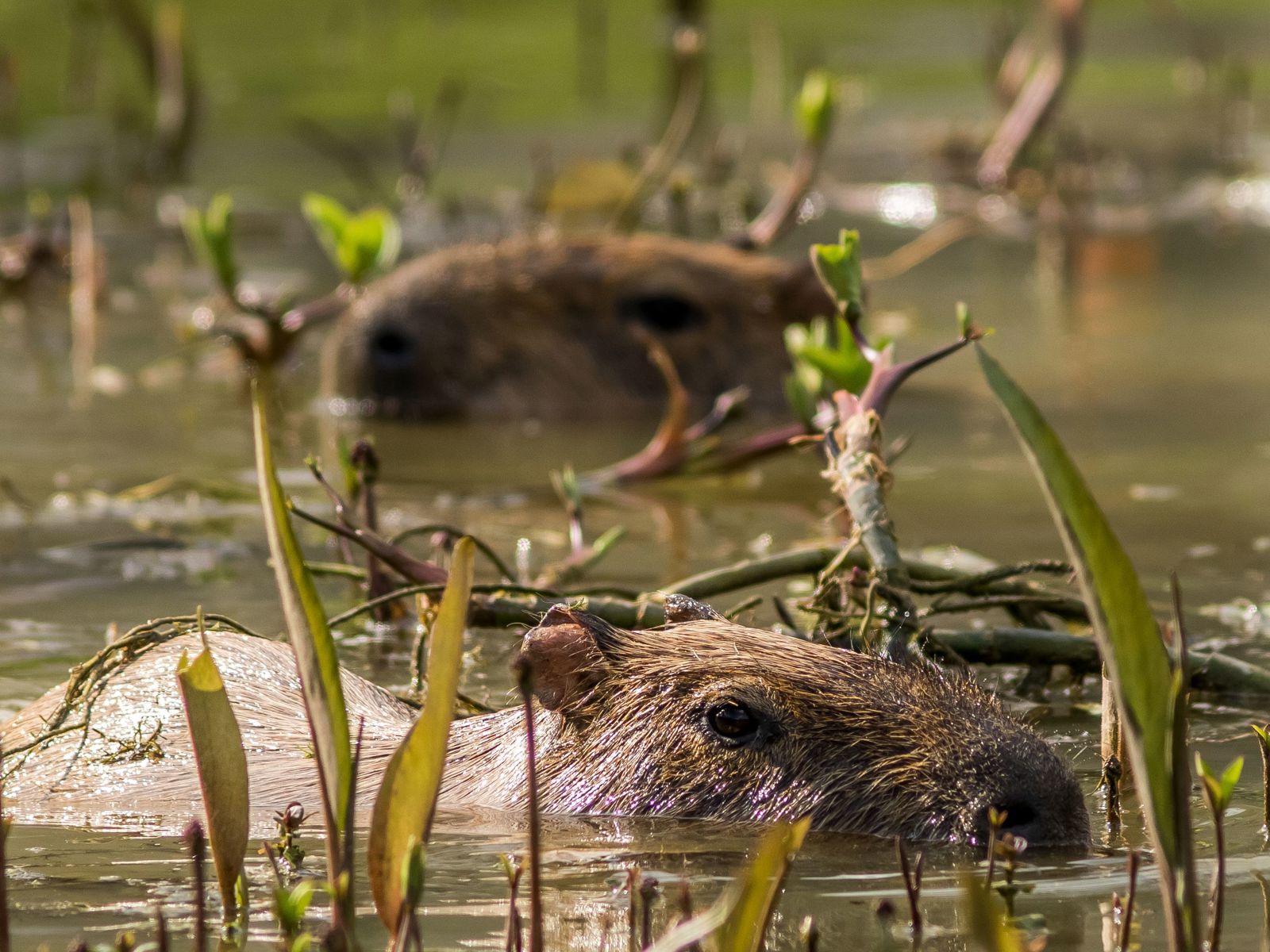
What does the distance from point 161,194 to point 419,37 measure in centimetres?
655

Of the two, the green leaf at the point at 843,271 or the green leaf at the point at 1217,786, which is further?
A: the green leaf at the point at 843,271

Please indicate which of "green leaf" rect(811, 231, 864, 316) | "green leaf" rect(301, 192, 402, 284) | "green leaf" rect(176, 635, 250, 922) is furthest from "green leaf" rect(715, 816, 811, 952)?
"green leaf" rect(301, 192, 402, 284)

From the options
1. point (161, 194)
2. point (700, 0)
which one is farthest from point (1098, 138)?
point (161, 194)

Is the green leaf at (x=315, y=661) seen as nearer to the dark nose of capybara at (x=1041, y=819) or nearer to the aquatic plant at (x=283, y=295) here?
the dark nose of capybara at (x=1041, y=819)

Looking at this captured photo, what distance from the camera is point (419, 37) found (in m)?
19.0

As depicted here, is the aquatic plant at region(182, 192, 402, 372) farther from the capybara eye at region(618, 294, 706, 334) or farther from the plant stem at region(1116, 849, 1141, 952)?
the plant stem at region(1116, 849, 1141, 952)

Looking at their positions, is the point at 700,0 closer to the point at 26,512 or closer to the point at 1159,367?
the point at 1159,367

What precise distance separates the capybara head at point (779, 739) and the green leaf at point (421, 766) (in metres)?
0.98

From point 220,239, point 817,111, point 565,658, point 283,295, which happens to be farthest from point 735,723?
point 283,295

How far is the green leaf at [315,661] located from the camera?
2529mm

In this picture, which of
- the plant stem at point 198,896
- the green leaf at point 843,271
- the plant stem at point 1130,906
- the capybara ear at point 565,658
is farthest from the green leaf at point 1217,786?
the green leaf at point 843,271

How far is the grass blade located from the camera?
2293 millimetres

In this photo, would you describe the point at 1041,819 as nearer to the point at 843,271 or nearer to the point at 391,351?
the point at 843,271

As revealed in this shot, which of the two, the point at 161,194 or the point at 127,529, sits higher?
the point at 161,194
